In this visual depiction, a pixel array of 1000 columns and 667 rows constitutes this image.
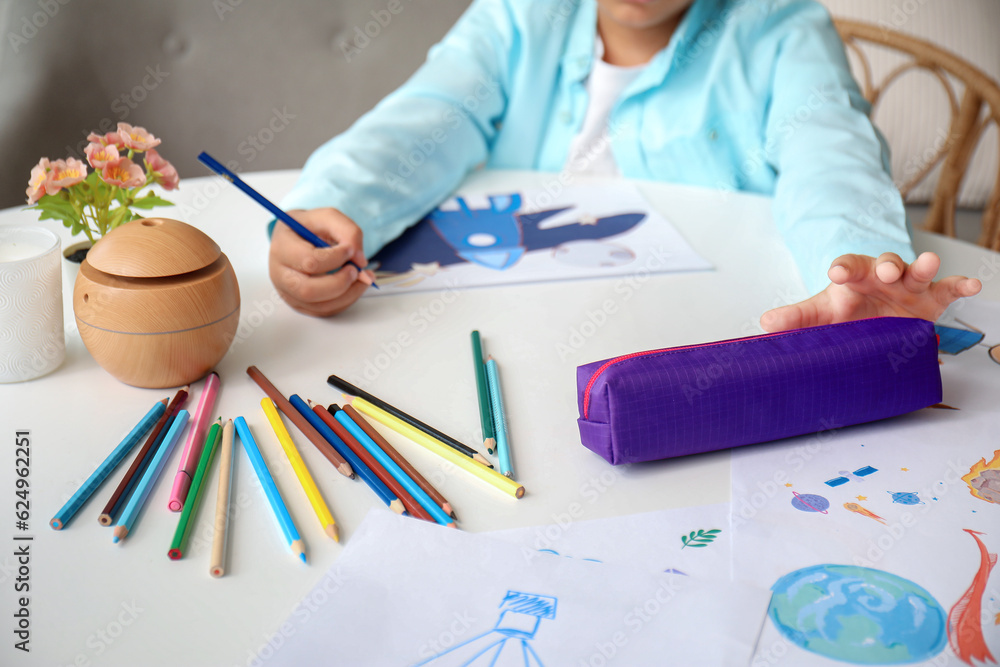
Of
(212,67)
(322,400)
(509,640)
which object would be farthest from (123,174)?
(212,67)

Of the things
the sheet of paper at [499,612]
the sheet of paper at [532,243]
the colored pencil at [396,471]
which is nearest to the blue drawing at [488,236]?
the sheet of paper at [532,243]

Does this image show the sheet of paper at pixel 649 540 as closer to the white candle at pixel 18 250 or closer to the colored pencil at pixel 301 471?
the colored pencil at pixel 301 471

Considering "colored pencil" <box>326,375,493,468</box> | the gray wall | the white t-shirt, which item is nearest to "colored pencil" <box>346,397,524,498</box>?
"colored pencil" <box>326,375,493,468</box>

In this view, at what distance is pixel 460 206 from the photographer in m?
0.87

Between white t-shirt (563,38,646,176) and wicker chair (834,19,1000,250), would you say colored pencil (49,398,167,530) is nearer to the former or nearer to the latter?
white t-shirt (563,38,646,176)

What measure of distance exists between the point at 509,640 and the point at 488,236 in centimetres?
50

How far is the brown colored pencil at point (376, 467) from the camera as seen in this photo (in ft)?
1.36

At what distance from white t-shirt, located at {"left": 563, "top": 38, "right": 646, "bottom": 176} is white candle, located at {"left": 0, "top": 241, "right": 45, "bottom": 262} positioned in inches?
27.1

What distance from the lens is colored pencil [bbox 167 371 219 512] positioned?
41cm

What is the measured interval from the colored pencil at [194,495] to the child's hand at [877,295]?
38cm

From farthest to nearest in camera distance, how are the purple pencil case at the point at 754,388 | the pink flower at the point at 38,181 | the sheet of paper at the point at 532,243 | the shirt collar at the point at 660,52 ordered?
the shirt collar at the point at 660,52, the sheet of paper at the point at 532,243, the pink flower at the point at 38,181, the purple pencil case at the point at 754,388

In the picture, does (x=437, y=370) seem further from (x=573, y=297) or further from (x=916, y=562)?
(x=916, y=562)

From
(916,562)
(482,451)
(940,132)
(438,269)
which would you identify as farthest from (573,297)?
(940,132)

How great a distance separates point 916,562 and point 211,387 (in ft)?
1.40
